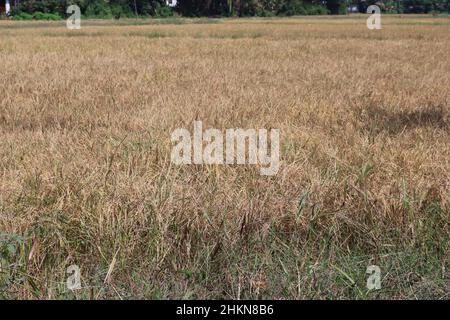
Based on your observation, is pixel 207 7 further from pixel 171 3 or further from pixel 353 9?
pixel 353 9

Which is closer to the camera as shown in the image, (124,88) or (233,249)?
(233,249)

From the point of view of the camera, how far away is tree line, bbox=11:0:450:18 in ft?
A: 170

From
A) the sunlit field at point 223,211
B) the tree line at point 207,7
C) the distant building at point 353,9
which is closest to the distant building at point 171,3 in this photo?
the tree line at point 207,7

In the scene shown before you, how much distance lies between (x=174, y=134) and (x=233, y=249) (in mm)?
1945

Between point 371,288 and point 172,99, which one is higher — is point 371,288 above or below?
below

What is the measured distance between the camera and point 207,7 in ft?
214

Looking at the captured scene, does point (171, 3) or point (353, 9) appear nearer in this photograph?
point (171, 3)

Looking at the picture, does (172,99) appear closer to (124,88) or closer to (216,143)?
(124,88)

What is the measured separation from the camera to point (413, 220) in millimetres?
2459

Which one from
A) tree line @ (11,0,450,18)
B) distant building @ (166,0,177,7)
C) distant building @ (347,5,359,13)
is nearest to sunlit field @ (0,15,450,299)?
tree line @ (11,0,450,18)

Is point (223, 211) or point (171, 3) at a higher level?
point (171, 3)

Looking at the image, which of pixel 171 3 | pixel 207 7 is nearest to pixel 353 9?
pixel 171 3

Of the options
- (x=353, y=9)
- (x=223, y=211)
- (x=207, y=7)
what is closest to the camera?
(x=223, y=211)
